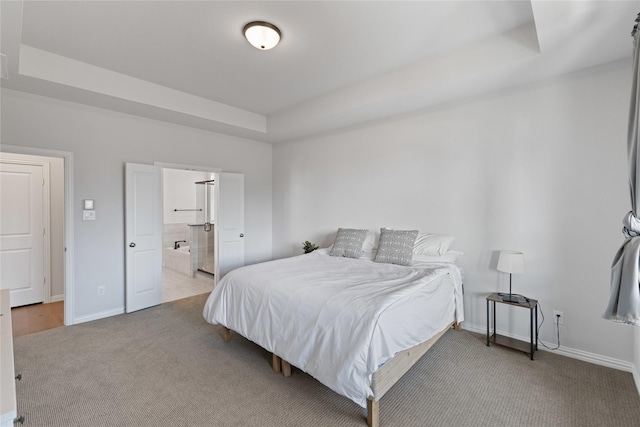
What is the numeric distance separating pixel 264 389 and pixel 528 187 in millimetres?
3053

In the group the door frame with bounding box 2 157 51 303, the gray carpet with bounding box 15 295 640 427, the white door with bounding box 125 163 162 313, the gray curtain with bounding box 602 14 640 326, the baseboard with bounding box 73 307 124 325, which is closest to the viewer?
the gray curtain with bounding box 602 14 640 326

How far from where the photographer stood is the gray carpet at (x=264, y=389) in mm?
1919

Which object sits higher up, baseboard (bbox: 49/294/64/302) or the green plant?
the green plant

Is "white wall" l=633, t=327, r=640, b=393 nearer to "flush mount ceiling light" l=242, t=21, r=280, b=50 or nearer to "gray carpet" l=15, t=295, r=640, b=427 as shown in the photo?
"gray carpet" l=15, t=295, r=640, b=427

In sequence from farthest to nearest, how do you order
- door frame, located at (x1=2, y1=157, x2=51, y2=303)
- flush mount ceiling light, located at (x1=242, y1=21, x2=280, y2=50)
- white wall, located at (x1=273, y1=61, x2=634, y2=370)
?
door frame, located at (x1=2, y1=157, x2=51, y2=303) < white wall, located at (x1=273, y1=61, x2=634, y2=370) < flush mount ceiling light, located at (x1=242, y1=21, x2=280, y2=50)

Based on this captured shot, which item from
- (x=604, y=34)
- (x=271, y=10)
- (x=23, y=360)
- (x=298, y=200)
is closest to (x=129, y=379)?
(x=23, y=360)

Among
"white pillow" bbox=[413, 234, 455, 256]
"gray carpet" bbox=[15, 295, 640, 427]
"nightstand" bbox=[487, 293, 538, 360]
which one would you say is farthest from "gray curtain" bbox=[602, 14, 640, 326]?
"white pillow" bbox=[413, 234, 455, 256]

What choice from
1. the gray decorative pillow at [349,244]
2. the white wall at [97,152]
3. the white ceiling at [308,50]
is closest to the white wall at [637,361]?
the white ceiling at [308,50]

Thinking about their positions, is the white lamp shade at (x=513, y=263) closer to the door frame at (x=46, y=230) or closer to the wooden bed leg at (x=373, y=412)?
the wooden bed leg at (x=373, y=412)

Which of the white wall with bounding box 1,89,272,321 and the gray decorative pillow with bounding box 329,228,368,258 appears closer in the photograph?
the white wall with bounding box 1,89,272,321

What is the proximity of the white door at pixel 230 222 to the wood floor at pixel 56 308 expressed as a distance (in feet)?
1.97

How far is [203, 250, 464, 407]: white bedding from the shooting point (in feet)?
5.89

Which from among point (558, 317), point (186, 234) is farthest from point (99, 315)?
point (558, 317)

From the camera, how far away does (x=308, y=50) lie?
2.76 meters
